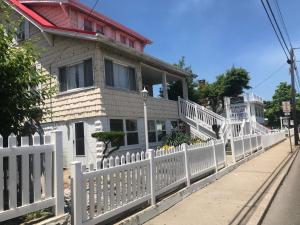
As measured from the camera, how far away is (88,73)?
15.3 meters

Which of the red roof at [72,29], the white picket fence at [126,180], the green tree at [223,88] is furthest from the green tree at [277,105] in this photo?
the white picket fence at [126,180]

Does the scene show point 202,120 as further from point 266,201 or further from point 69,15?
point 266,201

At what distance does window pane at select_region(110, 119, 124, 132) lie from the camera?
50.4ft

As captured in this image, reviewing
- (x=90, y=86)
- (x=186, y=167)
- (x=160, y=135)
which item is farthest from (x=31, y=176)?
(x=160, y=135)

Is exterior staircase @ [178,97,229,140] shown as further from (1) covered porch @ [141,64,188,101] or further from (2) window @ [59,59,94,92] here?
(2) window @ [59,59,94,92]

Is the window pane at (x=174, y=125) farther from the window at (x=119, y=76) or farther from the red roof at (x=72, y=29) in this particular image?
the red roof at (x=72, y=29)

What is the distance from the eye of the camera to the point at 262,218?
23.5 ft

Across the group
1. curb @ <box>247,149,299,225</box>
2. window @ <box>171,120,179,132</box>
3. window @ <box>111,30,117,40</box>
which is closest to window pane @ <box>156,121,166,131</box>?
window @ <box>171,120,179,132</box>

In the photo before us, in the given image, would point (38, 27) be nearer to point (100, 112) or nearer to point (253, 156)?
point (100, 112)

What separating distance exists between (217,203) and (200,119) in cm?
1271

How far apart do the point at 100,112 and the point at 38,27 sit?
207 inches

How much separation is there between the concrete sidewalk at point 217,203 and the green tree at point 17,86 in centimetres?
296

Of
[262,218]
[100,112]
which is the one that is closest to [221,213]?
[262,218]

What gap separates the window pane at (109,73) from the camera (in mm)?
15491
